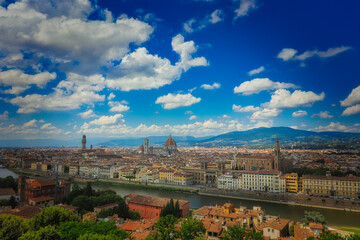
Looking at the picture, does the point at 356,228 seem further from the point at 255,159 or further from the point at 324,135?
the point at 324,135

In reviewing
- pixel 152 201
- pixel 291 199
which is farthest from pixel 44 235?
pixel 291 199

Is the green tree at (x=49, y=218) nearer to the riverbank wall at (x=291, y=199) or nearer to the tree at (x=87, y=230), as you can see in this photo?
the tree at (x=87, y=230)

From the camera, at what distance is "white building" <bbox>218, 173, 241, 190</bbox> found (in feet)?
123

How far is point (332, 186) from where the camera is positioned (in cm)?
3119

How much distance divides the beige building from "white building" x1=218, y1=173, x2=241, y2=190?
28.6 feet

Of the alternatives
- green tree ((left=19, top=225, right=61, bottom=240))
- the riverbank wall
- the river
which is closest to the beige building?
the riverbank wall

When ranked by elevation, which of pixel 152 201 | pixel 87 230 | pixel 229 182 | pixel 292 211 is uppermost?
pixel 87 230

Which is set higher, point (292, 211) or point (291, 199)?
point (291, 199)

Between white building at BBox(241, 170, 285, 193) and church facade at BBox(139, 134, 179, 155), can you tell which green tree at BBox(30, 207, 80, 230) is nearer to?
white building at BBox(241, 170, 285, 193)

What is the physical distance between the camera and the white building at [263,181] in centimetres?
3441

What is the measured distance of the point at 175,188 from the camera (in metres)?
37.7

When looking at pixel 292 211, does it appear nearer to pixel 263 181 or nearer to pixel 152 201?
pixel 263 181

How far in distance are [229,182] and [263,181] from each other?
4776 millimetres

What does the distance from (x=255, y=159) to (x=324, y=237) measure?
41.7 metres
